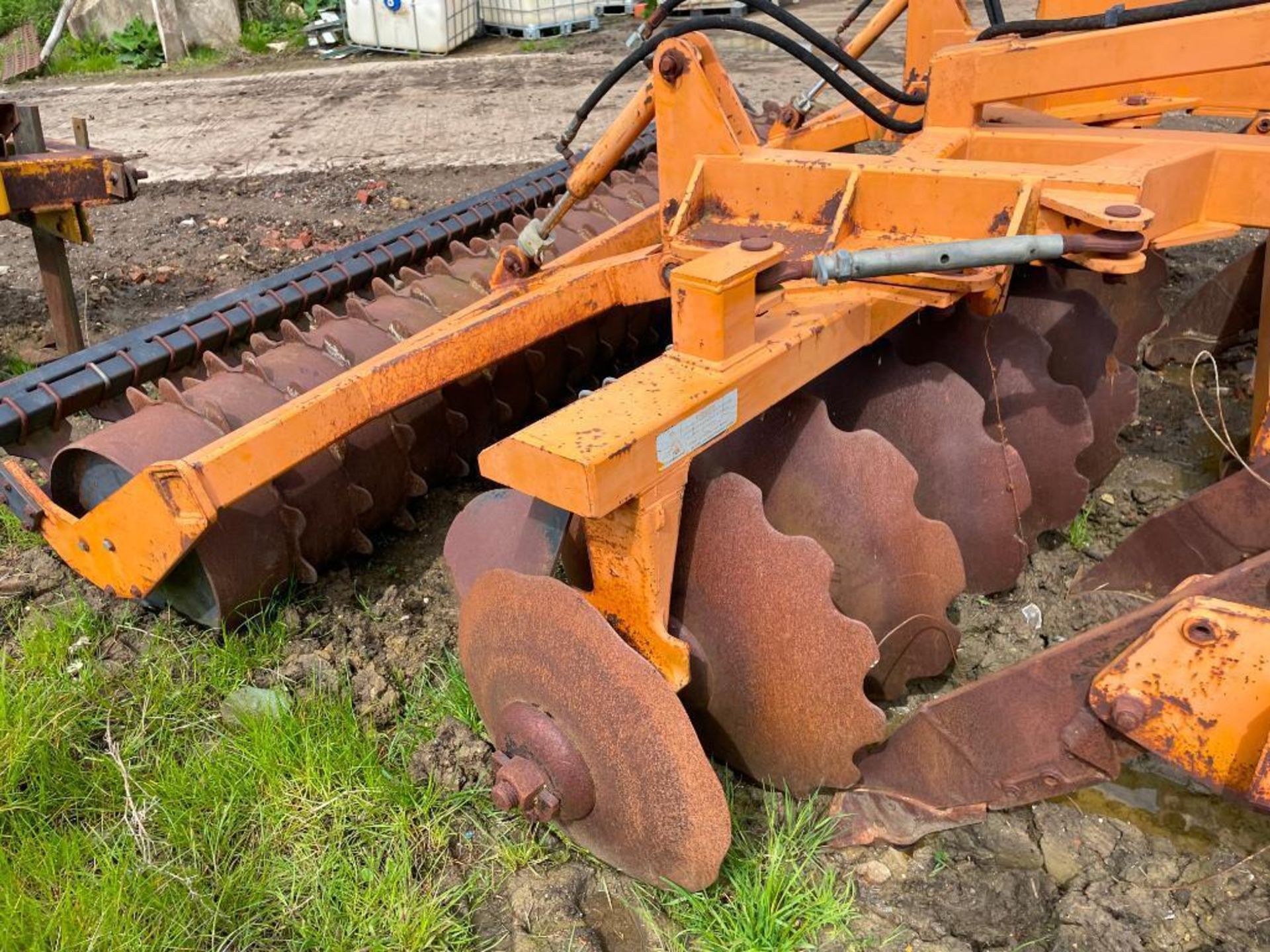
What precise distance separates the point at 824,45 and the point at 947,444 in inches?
40.4

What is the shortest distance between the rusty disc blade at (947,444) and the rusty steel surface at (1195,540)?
376 millimetres

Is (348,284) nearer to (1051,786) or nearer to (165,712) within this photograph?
(165,712)

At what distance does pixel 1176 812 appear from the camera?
89.8 inches

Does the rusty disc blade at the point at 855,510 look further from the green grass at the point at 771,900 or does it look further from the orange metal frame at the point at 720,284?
the green grass at the point at 771,900

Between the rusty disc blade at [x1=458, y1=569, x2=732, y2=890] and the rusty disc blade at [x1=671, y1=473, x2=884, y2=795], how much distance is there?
0.78ft

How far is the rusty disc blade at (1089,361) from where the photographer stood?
9.27ft

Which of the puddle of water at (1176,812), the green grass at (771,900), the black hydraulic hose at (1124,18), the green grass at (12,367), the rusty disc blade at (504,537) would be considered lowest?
the puddle of water at (1176,812)

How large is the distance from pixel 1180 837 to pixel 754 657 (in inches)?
41.0

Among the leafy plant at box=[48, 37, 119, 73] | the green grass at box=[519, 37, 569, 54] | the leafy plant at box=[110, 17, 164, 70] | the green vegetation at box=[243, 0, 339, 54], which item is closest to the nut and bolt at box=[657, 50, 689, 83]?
the green grass at box=[519, 37, 569, 54]

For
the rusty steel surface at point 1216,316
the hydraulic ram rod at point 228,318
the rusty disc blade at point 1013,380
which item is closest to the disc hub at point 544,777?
the rusty disc blade at point 1013,380

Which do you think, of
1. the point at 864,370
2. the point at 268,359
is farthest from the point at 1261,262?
the point at 268,359

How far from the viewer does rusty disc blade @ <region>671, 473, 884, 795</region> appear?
1.90 metres

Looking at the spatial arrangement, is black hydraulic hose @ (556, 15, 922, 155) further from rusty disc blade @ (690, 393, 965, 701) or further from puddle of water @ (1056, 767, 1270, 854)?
puddle of water @ (1056, 767, 1270, 854)

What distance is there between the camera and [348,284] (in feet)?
11.7
